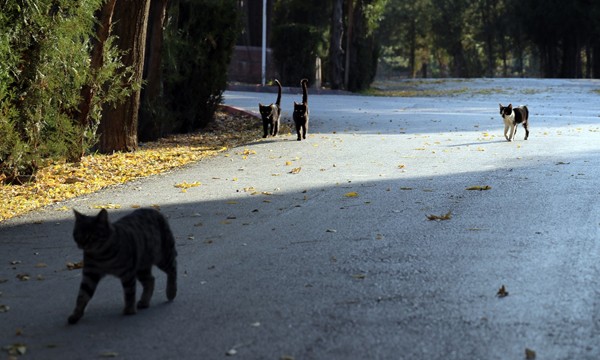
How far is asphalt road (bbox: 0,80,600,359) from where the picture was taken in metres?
5.85

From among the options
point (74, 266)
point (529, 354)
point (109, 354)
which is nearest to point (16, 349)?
point (109, 354)

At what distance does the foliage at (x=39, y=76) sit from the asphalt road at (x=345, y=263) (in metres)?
1.27

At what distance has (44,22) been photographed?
12641 millimetres

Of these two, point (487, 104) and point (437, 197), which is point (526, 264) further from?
point (487, 104)

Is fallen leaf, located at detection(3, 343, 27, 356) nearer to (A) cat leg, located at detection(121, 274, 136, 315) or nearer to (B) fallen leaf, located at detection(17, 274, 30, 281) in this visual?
(A) cat leg, located at detection(121, 274, 136, 315)

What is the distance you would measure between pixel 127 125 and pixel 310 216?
7.71 meters

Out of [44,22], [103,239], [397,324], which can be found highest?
[44,22]

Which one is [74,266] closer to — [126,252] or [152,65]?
[126,252]

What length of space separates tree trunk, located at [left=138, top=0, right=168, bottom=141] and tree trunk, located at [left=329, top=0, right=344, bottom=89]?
2146 cm

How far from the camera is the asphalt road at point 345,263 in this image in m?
5.85

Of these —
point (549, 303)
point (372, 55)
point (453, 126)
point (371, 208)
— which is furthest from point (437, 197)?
point (372, 55)

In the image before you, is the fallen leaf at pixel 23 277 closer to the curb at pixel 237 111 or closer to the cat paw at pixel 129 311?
the cat paw at pixel 129 311

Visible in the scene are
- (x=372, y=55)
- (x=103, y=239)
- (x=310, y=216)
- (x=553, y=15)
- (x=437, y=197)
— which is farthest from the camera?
(x=553, y=15)

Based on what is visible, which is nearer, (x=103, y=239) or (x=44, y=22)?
(x=103, y=239)
